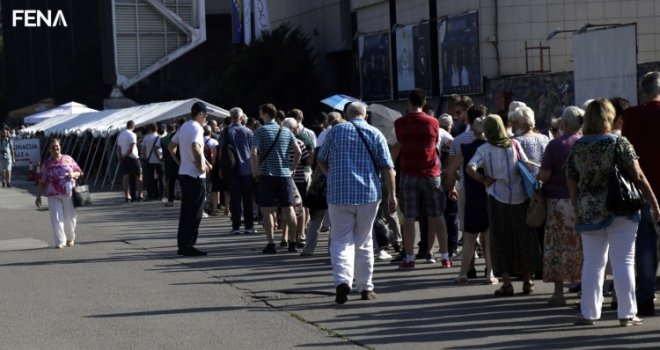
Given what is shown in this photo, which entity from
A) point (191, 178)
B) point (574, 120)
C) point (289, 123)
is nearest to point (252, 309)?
point (574, 120)

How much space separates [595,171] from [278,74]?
34273 millimetres

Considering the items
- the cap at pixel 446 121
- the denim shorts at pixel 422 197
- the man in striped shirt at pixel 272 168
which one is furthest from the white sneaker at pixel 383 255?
the cap at pixel 446 121

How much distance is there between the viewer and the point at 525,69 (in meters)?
33.0

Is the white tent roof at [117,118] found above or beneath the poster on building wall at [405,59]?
beneath

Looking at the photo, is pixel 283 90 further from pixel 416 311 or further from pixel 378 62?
pixel 416 311

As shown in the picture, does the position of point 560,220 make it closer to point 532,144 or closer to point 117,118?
point 532,144

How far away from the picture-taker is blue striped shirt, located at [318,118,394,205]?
36.5ft

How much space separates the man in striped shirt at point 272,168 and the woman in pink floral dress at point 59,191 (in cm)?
338

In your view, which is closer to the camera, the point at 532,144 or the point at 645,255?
the point at 645,255

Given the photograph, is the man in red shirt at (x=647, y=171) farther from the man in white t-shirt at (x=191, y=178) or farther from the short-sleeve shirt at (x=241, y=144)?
the short-sleeve shirt at (x=241, y=144)

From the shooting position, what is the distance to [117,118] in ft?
123

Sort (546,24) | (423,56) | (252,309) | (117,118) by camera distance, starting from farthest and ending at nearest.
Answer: (117,118), (423,56), (546,24), (252,309)

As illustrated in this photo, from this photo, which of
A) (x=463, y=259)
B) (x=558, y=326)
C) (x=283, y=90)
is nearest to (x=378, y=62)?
(x=283, y=90)

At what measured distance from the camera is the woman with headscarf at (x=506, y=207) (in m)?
11.0
